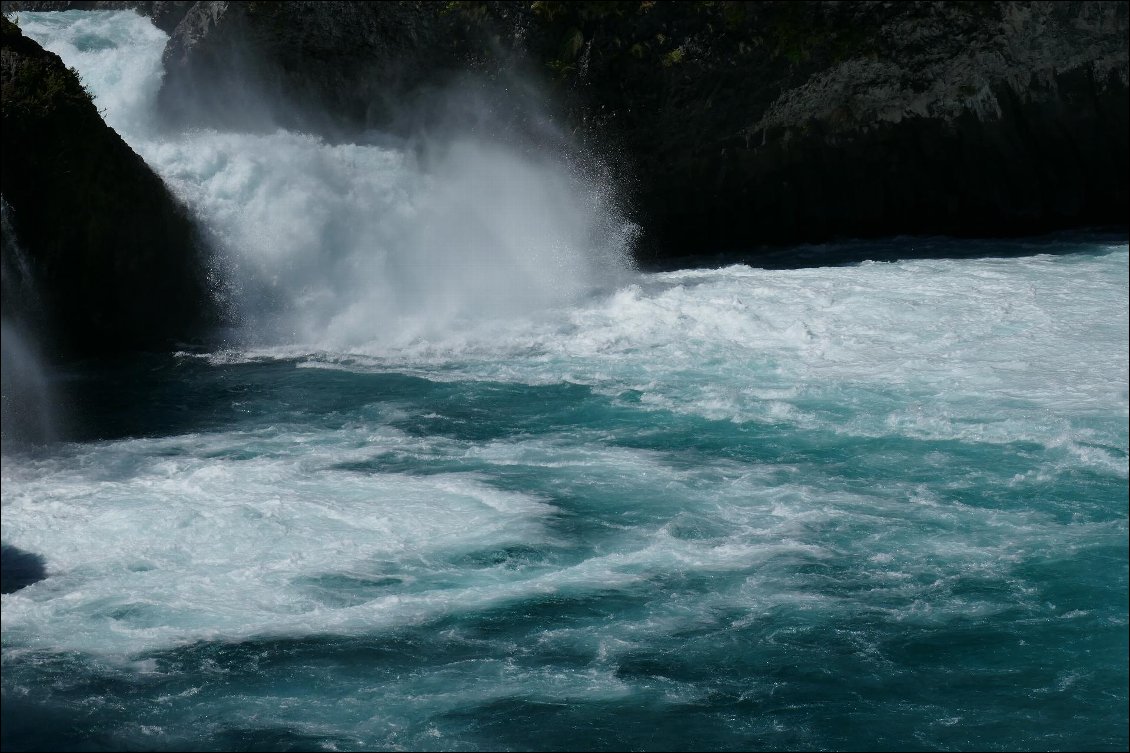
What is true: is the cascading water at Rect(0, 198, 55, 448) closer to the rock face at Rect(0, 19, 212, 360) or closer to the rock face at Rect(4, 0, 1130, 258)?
the rock face at Rect(0, 19, 212, 360)

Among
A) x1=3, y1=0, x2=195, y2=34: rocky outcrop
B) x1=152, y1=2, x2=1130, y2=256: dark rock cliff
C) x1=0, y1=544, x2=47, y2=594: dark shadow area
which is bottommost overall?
x1=0, y1=544, x2=47, y2=594: dark shadow area

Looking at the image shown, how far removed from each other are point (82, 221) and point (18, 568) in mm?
8503

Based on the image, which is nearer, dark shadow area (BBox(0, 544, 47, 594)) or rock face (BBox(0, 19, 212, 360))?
dark shadow area (BBox(0, 544, 47, 594))

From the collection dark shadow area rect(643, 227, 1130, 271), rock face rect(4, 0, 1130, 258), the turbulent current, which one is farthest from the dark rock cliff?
the turbulent current

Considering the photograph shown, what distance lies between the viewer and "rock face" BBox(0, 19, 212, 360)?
1733 centimetres

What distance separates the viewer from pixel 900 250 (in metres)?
21.6

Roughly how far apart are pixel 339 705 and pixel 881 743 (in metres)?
3.30

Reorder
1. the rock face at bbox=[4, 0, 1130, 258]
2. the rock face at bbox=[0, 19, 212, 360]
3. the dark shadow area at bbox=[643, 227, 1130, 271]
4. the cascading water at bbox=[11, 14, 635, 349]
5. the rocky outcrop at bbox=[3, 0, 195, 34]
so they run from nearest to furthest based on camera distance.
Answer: the rock face at bbox=[0, 19, 212, 360]
the cascading water at bbox=[11, 14, 635, 349]
the dark shadow area at bbox=[643, 227, 1130, 271]
the rock face at bbox=[4, 0, 1130, 258]
the rocky outcrop at bbox=[3, 0, 195, 34]

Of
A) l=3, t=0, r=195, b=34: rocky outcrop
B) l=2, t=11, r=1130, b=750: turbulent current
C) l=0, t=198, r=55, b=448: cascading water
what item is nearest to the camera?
l=2, t=11, r=1130, b=750: turbulent current

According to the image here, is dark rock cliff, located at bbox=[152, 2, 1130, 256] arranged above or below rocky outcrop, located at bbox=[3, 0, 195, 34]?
below

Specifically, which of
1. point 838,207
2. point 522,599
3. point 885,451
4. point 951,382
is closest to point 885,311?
point 951,382

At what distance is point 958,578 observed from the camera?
10.1 metres

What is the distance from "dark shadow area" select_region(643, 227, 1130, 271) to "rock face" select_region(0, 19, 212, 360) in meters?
7.83

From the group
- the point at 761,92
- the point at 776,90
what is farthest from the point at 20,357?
the point at 776,90
